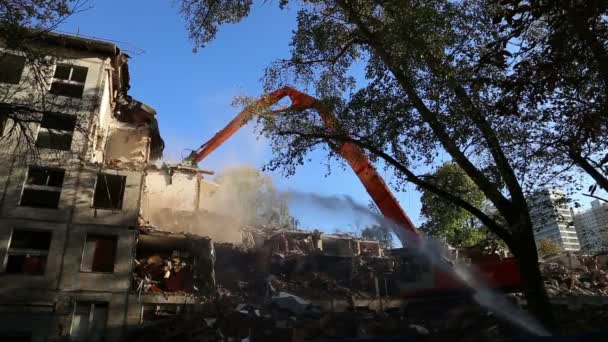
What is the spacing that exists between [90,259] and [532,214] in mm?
19290

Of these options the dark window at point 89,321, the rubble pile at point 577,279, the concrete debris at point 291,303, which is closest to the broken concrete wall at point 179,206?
the dark window at point 89,321

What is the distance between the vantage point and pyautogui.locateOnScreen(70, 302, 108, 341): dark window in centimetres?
2105

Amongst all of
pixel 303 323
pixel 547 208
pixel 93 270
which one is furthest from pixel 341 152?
pixel 93 270

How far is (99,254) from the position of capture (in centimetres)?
2330

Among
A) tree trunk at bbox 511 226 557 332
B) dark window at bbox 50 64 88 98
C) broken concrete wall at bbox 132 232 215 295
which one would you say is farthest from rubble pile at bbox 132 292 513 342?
dark window at bbox 50 64 88 98

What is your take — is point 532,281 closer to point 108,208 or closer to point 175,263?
point 175,263

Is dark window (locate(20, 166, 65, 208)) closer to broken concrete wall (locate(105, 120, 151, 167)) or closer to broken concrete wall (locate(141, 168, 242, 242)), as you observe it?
broken concrete wall (locate(141, 168, 242, 242))

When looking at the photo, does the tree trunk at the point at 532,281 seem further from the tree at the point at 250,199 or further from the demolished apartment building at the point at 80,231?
the tree at the point at 250,199

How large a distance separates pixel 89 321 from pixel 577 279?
2521cm

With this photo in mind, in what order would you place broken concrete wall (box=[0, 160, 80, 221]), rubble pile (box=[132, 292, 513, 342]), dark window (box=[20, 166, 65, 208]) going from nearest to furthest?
rubble pile (box=[132, 292, 513, 342])
broken concrete wall (box=[0, 160, 80, 221])
dark window (box=[20, 166, 65, 208])

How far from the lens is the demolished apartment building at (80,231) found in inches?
831

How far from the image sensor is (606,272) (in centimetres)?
2872

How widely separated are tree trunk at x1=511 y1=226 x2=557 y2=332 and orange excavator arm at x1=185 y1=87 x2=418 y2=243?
534 cm

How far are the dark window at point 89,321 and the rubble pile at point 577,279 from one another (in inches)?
845
